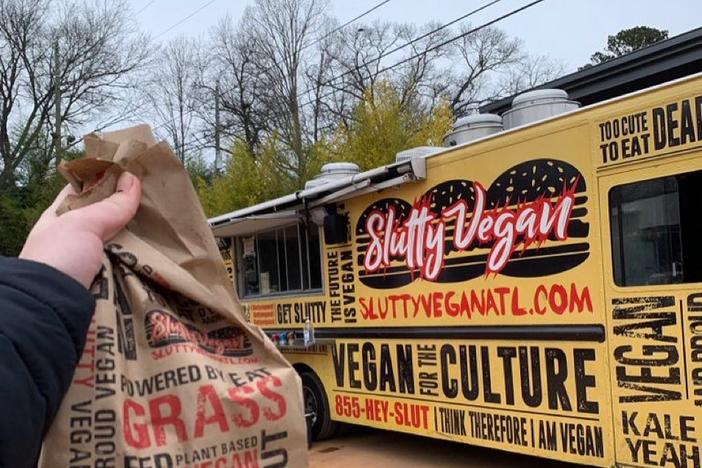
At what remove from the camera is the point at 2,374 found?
82 centimetres

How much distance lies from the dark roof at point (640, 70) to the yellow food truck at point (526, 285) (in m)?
6.81

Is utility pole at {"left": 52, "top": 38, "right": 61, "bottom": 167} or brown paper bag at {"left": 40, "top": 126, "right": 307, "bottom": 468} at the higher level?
utility pole at {"left": 52, "top": 38, "right": 61, "bottom": 167}

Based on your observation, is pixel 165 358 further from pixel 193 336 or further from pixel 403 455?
pixel 403 455

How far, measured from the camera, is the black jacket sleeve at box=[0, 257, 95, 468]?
2.72 feet

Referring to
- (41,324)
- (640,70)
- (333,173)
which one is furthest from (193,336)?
(640,70)

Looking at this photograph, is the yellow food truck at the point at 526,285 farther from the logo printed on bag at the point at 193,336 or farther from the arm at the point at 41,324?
the arm at the point at 41,324

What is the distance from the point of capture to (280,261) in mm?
8188

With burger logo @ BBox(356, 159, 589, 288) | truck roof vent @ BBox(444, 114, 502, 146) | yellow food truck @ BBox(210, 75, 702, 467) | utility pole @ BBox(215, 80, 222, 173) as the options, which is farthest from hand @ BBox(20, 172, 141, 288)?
utility pole @ BBox(215, 80, 222, 173)

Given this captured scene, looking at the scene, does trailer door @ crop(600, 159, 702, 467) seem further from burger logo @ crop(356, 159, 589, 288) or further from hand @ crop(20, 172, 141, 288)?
hand @ crop(20, 172, 141, 288)

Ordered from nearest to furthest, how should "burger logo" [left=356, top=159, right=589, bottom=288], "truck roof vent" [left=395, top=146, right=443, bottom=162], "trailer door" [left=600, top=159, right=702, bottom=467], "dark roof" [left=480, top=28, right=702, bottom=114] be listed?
"trailer door" [left=600, top=159, right=702, bottom=467], "burger logo" [left=356, top=159, right=589, bottom=288], "truck roof vent" [left=395, top=146, right=443, bottom=162], "dark roof" [left=480, top=28, right=702, bottom=114]

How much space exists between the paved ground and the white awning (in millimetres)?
2429

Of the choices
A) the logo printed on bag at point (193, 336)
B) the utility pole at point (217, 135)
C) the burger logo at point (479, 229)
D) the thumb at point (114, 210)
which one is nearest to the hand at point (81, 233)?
the thumb at point (114, 210)

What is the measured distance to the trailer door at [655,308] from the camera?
4.30m

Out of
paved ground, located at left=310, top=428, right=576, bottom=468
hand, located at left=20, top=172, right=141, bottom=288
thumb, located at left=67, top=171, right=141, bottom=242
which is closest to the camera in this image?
hand, located at left=20, top=172, right=141, bottom=288
